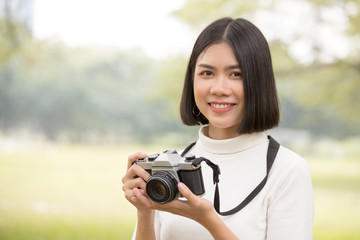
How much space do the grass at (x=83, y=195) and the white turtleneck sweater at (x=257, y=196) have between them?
327 cm

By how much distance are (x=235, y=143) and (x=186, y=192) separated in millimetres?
188

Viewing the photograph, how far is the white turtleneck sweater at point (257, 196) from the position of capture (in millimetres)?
793

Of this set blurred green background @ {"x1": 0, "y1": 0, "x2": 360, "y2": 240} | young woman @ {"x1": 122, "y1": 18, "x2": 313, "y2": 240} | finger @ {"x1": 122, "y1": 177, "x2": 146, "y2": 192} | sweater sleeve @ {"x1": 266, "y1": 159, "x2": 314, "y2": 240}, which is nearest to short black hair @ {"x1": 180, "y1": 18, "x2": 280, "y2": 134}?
young woman @ {"x1": 122, "y1": 18, "x2": 313, "y2": 240}

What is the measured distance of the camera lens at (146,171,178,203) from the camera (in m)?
0.78

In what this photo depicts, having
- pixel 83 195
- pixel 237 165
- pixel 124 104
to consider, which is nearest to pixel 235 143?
pixel 237 165

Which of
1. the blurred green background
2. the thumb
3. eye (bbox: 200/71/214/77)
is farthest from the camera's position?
the blurred green background

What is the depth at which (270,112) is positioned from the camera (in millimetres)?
864

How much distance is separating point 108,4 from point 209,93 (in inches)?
155

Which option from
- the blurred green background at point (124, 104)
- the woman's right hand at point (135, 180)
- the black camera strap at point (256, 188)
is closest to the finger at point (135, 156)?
the woman's right hand at point (135, 180)

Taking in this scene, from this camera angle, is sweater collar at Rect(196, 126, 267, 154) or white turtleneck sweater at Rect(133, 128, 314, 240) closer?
white turtleneck sweater at Rect(133, 128, 314, 240)

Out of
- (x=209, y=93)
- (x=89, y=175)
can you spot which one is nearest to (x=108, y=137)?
(x=89, y=175)

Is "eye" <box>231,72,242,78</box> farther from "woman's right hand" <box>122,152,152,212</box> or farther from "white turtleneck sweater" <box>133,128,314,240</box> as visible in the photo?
"woman's right hand" <box>122,152,152,212</box>

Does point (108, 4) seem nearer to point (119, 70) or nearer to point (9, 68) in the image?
point (119, 70)

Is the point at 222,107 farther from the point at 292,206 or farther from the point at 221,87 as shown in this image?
the point at 292,206
